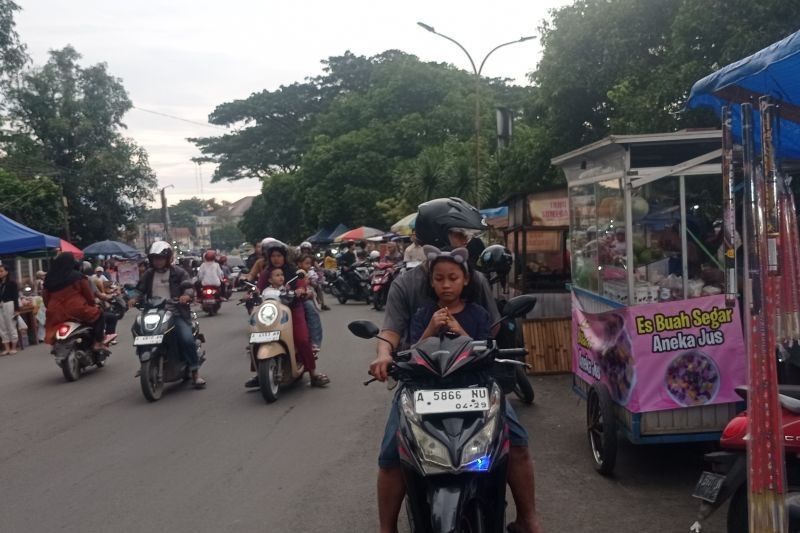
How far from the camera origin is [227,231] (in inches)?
4606

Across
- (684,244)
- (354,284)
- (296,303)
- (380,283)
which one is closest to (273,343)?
(296,303)

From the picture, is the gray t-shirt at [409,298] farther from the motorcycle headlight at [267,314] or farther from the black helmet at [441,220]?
the motorcycle headlight at [267,314]

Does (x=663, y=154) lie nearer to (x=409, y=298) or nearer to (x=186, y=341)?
(x=409, y=298)

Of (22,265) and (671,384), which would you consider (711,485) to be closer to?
(671,384)

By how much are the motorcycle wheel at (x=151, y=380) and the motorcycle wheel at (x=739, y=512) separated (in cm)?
673

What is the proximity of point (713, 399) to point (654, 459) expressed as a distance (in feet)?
3.08

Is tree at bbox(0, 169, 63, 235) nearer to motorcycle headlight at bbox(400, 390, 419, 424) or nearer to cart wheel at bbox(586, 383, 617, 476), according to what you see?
cart wheel at bbox(586, 383, 617, 476)

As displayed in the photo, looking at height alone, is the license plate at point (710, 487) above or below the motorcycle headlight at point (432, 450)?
below

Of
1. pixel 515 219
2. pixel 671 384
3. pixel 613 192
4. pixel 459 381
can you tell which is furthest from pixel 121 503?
pixel 515 219

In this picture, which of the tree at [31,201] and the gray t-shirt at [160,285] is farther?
the tree at [31,201]

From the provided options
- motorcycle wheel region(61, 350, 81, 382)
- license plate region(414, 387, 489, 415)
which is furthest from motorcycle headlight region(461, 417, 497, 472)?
motorcycle wheel region(61, 350, 81, 382)

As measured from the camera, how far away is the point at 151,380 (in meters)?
9.23

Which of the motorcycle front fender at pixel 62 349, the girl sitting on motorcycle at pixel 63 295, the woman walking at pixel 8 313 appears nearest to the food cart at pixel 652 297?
the girl sitting on motorcycle at pixel 63 295

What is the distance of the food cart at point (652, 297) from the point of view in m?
5.43
